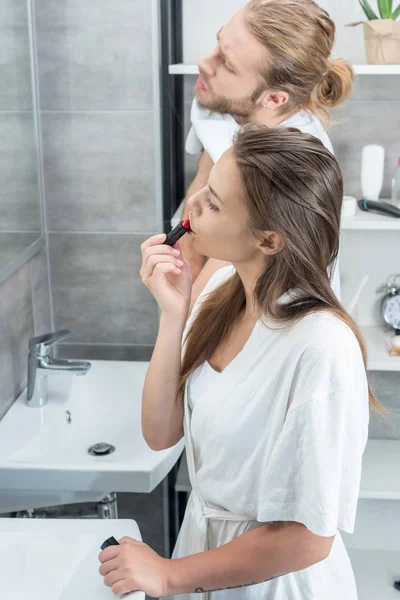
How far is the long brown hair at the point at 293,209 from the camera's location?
34.1 inches

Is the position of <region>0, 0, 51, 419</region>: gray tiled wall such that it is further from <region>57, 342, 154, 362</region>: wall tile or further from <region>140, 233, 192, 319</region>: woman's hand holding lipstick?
<region>140, 233, 192, 319</region>: woman's hand holding lipstick

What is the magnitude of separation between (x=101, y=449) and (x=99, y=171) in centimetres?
73

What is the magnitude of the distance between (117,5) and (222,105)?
1.36 feet

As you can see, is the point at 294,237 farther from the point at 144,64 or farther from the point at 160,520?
the point at 160,520

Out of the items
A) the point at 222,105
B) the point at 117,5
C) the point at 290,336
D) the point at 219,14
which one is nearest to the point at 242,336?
the point at 290,336

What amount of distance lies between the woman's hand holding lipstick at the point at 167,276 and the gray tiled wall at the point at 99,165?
81 cm

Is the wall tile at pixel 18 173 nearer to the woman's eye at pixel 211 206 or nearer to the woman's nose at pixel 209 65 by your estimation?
the woman's nose at pixel 209 65

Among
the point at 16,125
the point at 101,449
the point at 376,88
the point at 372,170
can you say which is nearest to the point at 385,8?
the point at 376,88

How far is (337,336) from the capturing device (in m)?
0.87

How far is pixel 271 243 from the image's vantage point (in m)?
0.92

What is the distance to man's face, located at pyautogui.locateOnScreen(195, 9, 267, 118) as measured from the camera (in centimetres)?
148

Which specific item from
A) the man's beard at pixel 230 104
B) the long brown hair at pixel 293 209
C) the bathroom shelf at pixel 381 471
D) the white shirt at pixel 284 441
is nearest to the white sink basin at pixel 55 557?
the white shirt at pixel 284 441

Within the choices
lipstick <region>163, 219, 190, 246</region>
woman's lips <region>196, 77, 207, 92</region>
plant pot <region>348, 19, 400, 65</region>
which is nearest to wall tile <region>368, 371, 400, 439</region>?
plant pot <region>348, 19, 400, 65</region>

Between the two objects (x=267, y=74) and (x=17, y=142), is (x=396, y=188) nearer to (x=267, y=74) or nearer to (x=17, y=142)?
(x=267, y=74)
